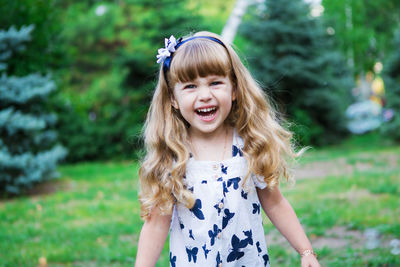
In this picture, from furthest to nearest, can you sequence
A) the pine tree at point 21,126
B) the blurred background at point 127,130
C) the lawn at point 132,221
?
the pine tree at point 21,126 < the blurred background at point 127,130 < the lawn at point 132,221

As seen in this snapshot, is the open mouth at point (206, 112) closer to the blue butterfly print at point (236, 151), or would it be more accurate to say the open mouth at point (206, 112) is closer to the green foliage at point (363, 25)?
the blue butterfly print at point (236, 151)

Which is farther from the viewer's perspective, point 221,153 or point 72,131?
point 72,131

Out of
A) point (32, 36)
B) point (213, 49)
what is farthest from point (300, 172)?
point (213, 49)

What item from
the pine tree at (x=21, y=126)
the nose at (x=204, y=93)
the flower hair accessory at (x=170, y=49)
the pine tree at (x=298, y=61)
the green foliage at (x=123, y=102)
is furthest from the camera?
the pine tree at (x=298, y=61)

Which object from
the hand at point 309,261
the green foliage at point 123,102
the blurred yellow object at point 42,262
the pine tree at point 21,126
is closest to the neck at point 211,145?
the hand at point 309,261

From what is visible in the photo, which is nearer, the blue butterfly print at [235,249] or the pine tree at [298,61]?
the blue butterfly print at [235,249]

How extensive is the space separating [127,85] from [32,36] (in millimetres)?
4931

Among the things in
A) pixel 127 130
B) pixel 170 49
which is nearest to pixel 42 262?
pixel 170 49

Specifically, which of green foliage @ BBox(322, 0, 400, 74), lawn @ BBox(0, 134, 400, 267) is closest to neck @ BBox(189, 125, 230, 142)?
lawn @ BBox(0, 134, 400, 267)

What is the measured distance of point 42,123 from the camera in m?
6.84

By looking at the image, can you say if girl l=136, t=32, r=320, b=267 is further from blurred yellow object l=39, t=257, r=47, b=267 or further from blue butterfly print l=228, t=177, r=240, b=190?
blurred yellow object l=39, t=257, r=47, b=267

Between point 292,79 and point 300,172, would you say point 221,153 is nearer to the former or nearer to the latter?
point 300,172

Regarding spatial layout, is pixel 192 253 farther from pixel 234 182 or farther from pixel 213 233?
pixel 234 182

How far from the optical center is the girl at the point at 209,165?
184 centimetres
